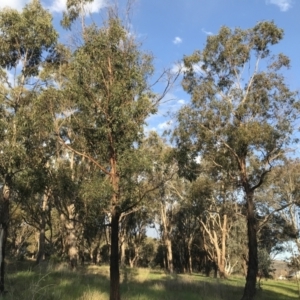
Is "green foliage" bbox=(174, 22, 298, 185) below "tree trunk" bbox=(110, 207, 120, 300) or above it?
above

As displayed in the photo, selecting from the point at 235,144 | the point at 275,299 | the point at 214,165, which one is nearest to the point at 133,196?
the point at 235,144

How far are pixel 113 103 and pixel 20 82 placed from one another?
6203mm

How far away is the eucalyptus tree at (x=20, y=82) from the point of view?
41.4ft

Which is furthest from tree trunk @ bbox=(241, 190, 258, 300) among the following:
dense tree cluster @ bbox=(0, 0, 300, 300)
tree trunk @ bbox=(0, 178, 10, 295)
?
tree trunk @ bbox=(0, 178, 10, 295)

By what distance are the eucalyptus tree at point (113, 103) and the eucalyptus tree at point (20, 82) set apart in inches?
92.1

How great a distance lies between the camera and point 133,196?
35.9ft

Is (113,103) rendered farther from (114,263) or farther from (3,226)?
(3,226)

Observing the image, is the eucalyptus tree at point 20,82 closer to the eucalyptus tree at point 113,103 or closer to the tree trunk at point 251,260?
the eucalyptus tree at point 113,103

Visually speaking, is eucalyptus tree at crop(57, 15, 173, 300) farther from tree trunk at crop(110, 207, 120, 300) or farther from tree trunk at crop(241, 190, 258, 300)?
tree trunk at crop(241, 190, 258, 300)

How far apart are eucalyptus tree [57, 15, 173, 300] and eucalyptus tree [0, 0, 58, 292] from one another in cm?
234

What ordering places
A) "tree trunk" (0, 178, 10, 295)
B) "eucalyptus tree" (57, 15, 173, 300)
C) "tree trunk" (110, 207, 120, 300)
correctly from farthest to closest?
"tree trunk" (0, 178, 10, 295) < "eucalyptus tree" (57, 15, 173, 300) < "tree trunk" (110, 207, 120, 300)

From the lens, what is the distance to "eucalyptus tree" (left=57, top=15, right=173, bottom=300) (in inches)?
417

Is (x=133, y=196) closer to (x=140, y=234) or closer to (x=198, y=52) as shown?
(x=198, y=52)

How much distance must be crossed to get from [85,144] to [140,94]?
7.51 feet
